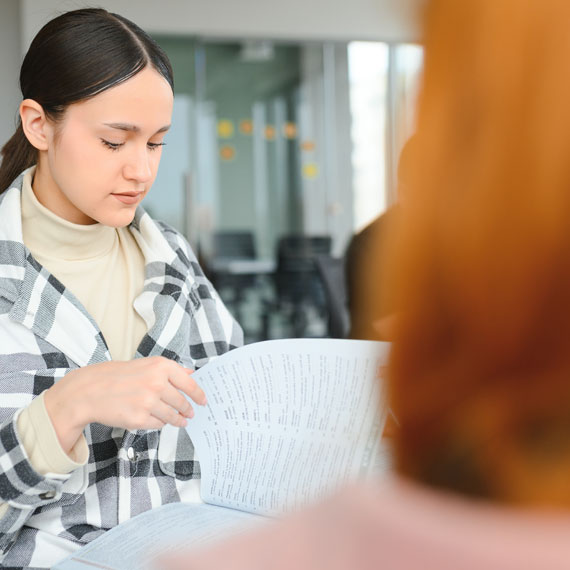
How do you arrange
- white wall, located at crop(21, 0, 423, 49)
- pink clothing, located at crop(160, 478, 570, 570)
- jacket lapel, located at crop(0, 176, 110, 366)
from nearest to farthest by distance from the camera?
pink clothing, located at crop(160, 478, 570, 570)
jacket lapel, located at crop(0, 176, 110, 366)
white wall, located at crop(21, 0, 423, 49)

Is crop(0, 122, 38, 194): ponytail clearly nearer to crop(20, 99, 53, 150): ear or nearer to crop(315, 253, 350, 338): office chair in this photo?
crop(20, 99, 53, 150): ear

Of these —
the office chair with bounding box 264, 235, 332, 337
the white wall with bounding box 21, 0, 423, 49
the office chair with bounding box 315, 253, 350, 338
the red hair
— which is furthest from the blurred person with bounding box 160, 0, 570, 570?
the office chair with bounding box 264, 235, 332, 337

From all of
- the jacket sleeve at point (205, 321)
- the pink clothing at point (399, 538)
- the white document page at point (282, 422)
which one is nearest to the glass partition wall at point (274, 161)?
the jacket sleeve at point (205, 321)

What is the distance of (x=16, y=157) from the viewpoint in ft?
3.59

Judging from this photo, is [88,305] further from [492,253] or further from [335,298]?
[335,298]

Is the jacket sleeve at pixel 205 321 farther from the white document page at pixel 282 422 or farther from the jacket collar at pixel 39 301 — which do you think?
the white document page at pixel 282 422

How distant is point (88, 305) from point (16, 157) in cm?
26

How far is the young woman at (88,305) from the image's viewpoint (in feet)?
2.38

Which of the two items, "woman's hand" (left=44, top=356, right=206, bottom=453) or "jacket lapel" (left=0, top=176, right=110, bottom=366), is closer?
"woman's hand" (left=44, top=356, right=206, bottom=453)

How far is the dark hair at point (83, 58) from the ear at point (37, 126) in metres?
0.01

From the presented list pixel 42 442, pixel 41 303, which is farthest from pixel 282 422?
pixel 41 303

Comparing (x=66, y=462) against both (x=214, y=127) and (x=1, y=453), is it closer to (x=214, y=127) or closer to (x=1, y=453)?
(x=1, y=453)

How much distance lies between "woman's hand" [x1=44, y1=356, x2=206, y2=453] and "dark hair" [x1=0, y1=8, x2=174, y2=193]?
0.39m

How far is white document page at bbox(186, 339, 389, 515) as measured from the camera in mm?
726
